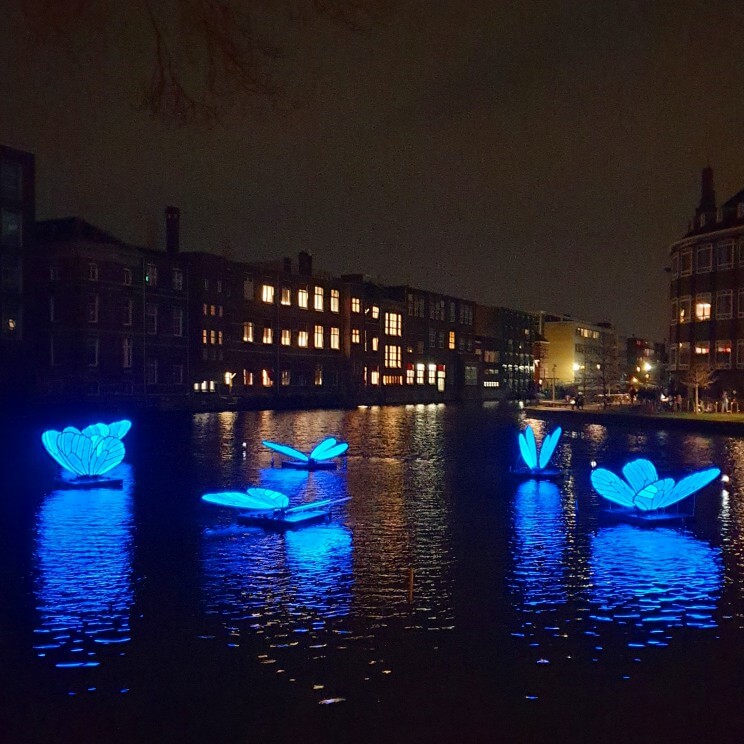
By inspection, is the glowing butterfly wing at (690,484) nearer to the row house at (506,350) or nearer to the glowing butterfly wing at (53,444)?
the glowing butterfly wing at (53,444)

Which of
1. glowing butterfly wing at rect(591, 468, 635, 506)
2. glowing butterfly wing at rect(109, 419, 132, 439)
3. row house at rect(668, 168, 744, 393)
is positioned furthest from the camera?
row house at rect(668, 168, 744, 393)

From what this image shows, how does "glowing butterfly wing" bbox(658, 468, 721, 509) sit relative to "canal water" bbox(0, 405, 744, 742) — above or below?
above

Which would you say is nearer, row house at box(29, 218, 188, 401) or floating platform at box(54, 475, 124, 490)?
floating platform at box(54, 475, 124, 490)

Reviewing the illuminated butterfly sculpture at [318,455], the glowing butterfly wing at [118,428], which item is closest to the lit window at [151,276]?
the illuminated butterfly sculpture at [318,455]

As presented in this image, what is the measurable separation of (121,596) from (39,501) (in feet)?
30.5

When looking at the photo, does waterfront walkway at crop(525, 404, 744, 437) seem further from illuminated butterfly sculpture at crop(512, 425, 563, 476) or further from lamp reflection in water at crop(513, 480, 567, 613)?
lamp reflection in water at crop(513, 480, 567, 613)

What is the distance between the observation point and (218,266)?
77.4 metres

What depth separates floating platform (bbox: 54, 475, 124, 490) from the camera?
2233 centimetres

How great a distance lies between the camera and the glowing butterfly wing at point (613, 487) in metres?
18.0

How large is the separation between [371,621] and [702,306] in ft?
209

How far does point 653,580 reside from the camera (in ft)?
41.3

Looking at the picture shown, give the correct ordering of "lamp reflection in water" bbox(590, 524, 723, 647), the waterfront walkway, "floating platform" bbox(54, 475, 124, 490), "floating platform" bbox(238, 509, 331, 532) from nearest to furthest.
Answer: "lamp reflection in water" bbox(590, 524, 723, 647)
"floating platform" bbox(238, 509, 331, 532)
"floating platform" bbox(54, 475, 124, 490)
the waterfront walkway

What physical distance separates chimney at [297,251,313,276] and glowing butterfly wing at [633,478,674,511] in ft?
268

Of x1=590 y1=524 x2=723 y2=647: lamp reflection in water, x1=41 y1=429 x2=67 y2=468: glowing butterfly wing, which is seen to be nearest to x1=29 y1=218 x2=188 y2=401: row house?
x1=41 y1=429 x2=67 y2=468: glowing butterfly wing
